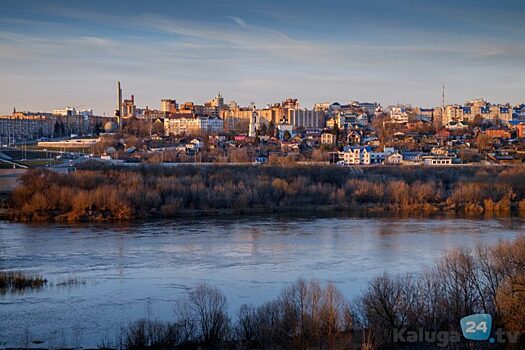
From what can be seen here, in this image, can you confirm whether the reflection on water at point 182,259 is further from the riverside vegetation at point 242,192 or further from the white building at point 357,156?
the white building at point 357,156

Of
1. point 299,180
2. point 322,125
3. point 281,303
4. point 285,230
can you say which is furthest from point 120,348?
point 322,125

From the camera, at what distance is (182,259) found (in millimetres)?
7168

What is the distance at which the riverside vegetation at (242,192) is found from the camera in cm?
1105

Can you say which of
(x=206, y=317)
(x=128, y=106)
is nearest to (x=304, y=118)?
(x=128, y=106)

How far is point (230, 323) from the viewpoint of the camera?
4.65m

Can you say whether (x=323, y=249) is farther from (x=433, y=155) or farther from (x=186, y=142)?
(x=186, y=142)

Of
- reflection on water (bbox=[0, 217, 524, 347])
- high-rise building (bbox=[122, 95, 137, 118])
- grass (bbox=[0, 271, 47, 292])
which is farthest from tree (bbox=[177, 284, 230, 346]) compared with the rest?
high-rise building (bbox=[122, 95, 137, 118])

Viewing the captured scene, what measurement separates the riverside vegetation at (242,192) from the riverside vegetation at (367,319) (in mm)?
6425

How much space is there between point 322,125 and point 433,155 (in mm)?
18819

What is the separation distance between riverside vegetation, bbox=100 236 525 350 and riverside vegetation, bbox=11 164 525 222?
643 centimetres

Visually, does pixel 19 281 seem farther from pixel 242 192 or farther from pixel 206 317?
pixel 242 192

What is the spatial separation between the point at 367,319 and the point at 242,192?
806cm

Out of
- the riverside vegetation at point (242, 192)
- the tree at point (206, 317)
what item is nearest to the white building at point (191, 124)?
the riverside vegetation at point (242, 192)

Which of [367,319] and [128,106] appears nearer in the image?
[367,319]
